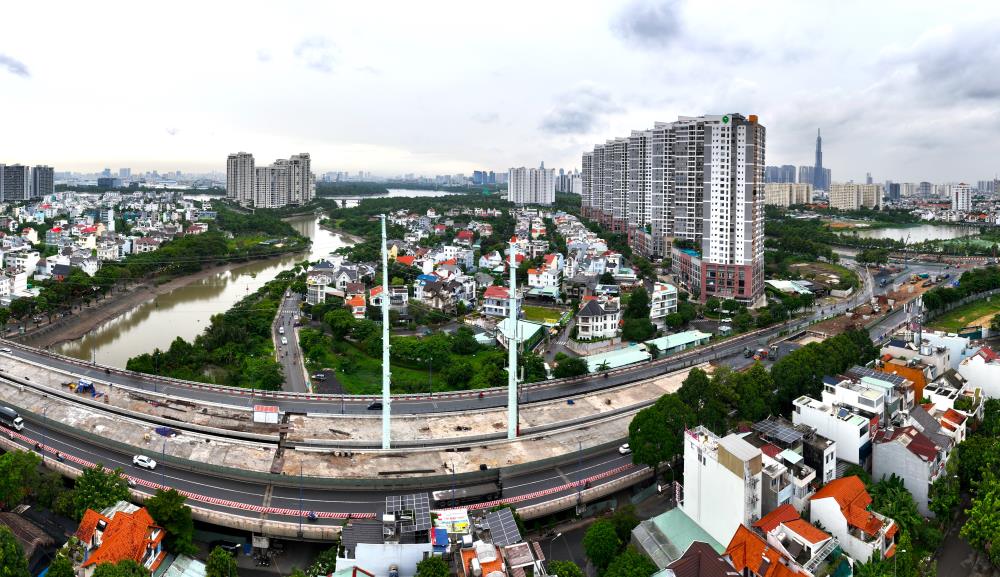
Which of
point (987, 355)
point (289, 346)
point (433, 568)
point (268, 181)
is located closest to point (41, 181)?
point (268, 181)

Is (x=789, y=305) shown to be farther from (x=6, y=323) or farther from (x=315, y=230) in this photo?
(x=315, y=230)

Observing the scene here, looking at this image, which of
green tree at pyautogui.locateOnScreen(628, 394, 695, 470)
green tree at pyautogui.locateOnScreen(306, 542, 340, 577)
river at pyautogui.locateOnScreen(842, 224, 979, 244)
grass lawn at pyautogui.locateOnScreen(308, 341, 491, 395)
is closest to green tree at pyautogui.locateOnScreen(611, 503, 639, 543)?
green tree at pyautogui.locateOnScreen(628, 394, 695, 470)

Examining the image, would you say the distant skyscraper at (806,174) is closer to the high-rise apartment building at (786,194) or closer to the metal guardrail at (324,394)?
the high-rise apartment building at (786,194)

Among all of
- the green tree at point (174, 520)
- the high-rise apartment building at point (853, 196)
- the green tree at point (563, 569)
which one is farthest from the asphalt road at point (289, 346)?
the high-rise apartment building at point (853, 196)

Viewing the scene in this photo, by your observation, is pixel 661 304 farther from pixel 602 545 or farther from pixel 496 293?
pixel 602 545

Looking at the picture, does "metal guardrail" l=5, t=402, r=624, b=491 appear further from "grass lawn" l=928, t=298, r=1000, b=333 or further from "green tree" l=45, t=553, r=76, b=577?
"grass lawn" l=928, t=298, r=1000, b=333
